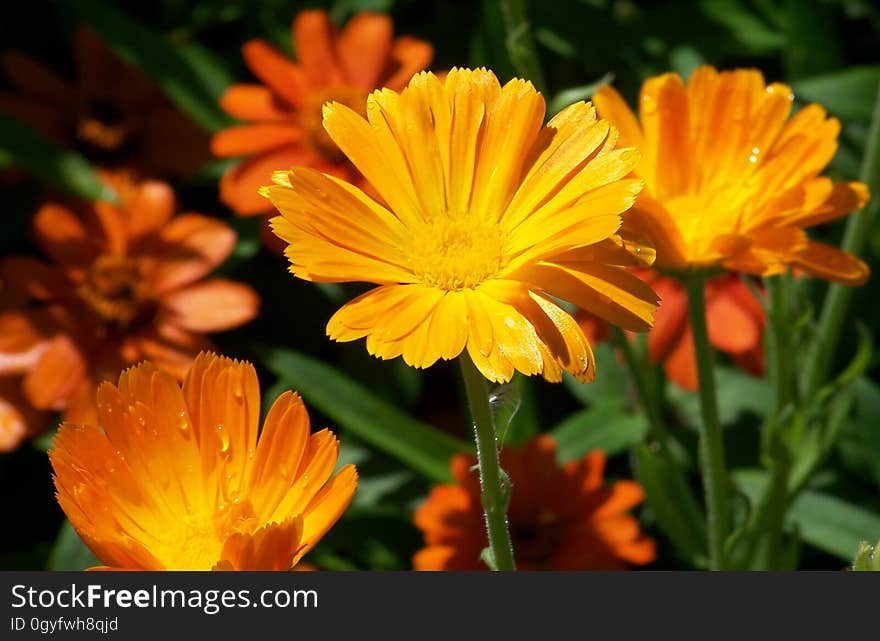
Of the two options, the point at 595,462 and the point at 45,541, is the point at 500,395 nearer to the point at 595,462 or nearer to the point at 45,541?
the point at 595,462

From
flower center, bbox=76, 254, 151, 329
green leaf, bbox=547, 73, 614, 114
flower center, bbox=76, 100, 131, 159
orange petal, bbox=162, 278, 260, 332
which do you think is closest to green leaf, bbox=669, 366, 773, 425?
green leaf, bbox=547, 73, 614, 114

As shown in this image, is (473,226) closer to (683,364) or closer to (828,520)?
(683,364)

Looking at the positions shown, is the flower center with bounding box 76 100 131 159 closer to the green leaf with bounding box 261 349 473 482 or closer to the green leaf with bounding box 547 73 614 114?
the green leaf with bounding box 261 349 473 482

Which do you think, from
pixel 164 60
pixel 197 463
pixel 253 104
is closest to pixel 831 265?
pixel 197 463

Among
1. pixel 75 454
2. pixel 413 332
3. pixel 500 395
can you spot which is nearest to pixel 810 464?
pixel 500 395

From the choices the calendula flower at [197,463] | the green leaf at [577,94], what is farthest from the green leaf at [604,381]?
the calendula flower at [197,463]

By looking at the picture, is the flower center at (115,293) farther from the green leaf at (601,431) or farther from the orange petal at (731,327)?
the orange petal at (731,327)
